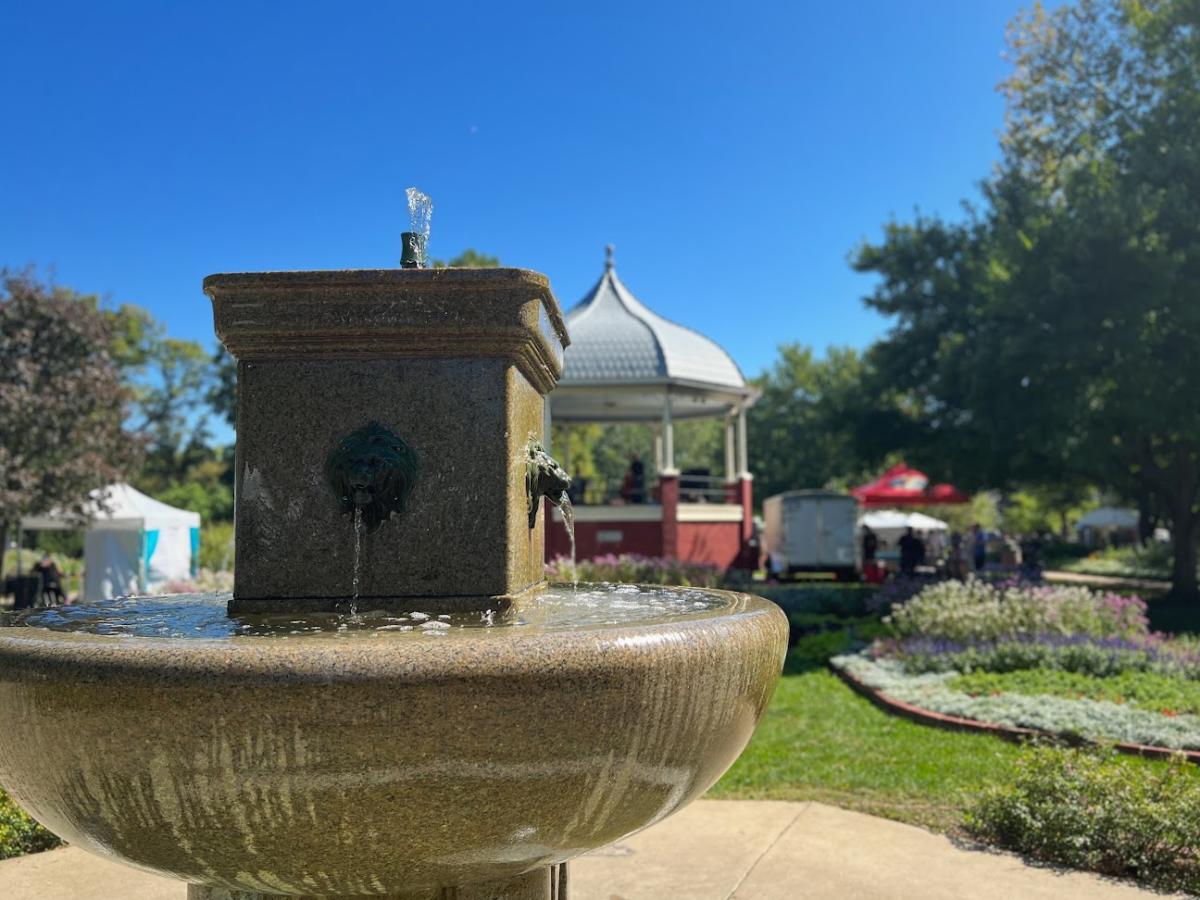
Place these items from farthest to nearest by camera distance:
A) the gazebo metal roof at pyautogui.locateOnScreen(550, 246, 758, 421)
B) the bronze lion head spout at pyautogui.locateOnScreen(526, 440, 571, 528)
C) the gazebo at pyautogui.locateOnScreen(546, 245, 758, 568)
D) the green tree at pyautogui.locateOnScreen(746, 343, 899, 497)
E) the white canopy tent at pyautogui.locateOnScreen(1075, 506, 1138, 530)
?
1. the white canopy tent at pyautogui.locateOnScreen(1075, 506, 1138, 530)
2. the green tree at pyautogui.locateOnScreen(746, 343, 899, 497)
3. the gazebo metal roof at pyautogui.locateOnScreen(550, 246, 758, 421)
4. the gazebo at pyautogui.locateOnScreen(546, 245, 758, 568)
5. the bronze lion head spout at pyautogui.locateOnScreen(526, 440, 571, 528)

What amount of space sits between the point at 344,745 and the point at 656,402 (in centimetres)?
2339

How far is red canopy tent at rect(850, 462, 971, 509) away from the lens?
26.7m

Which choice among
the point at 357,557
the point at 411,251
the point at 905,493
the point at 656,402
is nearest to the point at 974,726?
the point at 357,557

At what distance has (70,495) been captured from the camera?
695 inches

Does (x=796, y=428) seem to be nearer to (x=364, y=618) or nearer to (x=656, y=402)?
(x=656, y=402)

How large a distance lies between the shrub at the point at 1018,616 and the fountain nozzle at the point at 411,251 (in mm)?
9812

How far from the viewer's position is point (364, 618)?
11.0ft

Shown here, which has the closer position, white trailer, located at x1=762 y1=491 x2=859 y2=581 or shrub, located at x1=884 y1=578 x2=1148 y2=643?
shrub, located at x1=884 y1=578 x2=1148 y2=643

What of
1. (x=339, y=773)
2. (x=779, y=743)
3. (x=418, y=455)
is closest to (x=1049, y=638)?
(x=779, y=743)

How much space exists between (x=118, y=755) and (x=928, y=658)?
1051 cm

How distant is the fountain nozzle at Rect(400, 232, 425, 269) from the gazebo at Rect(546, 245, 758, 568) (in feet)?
55.2

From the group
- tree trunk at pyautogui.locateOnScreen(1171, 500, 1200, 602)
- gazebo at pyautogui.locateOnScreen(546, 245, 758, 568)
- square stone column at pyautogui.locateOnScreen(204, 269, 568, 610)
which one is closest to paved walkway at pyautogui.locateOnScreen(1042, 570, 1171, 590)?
tree trunk at pyautogui.locateOnScreen(1171, 500, 1200, 602)

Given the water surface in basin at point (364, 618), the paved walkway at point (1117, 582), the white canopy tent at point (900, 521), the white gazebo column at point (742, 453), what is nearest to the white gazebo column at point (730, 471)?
the white gazebo column at point (742, 453)

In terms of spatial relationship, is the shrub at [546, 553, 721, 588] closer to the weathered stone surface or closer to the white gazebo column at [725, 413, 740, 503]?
the white gazebo column at [725, 413, 740, 503]
